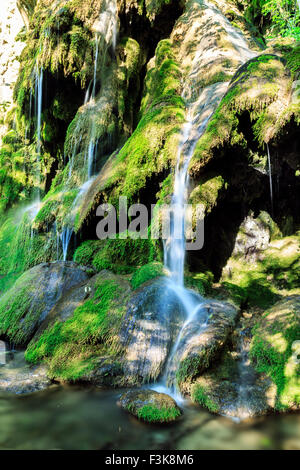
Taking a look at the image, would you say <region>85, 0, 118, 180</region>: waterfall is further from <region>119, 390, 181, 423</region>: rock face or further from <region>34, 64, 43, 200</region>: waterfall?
<region>119, 390, 181, 423</region>: rock face

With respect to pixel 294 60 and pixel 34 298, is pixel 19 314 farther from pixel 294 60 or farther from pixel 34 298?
pixel 294 60

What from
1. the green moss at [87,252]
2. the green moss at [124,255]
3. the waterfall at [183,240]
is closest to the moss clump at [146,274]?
the waterfall at [183,240]

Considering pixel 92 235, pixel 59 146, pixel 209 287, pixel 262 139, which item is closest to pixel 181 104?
pixel 262 139

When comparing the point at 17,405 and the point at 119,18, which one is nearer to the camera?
the point at 17,405

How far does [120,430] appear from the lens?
327 centimetres

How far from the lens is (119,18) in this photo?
12.9 metres

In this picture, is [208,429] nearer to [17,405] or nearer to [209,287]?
[17,405]

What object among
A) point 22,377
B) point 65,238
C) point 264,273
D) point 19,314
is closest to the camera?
point 22,377

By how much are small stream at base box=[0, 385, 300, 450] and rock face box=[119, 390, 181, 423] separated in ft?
0.27

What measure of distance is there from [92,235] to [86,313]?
3776 mm

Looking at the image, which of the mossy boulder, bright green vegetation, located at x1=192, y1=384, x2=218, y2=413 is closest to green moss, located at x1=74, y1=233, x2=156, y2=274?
the mossy boulder

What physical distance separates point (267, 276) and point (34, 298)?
505cm

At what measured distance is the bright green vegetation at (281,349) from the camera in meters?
3.63

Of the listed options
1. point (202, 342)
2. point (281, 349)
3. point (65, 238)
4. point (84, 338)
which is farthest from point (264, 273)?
point (65, 238)
